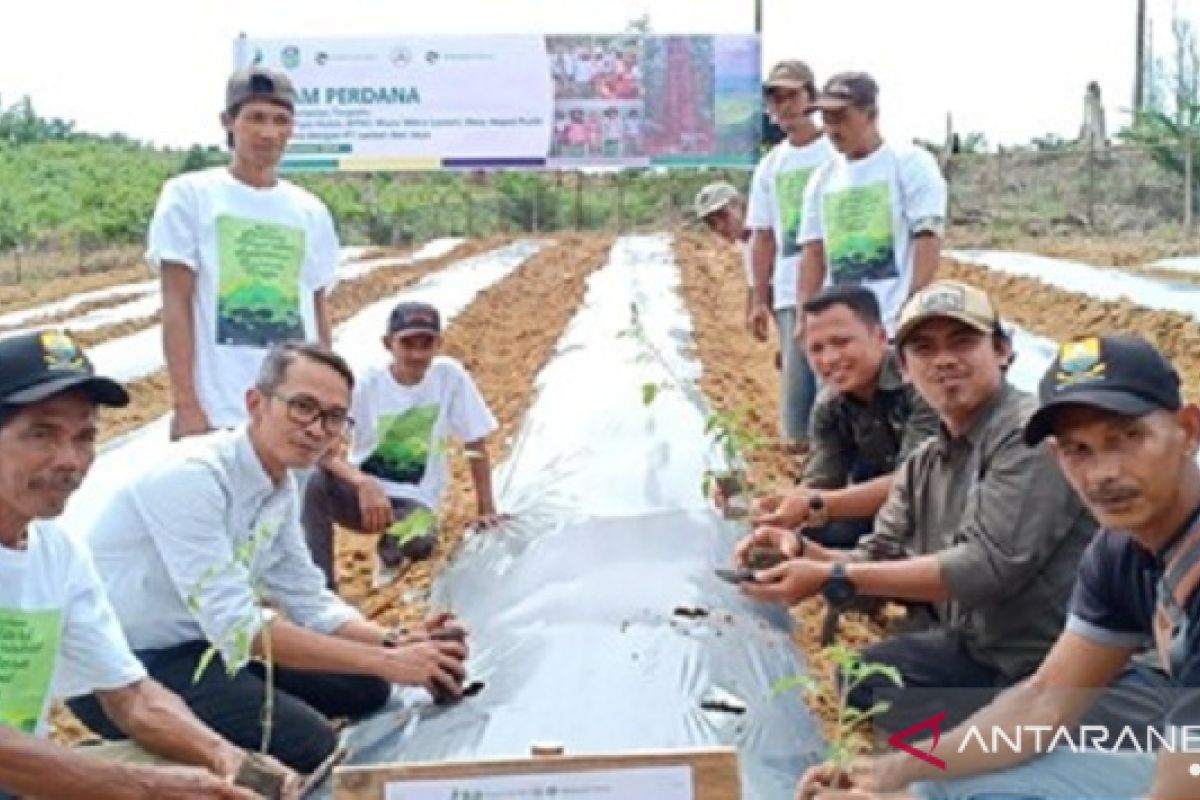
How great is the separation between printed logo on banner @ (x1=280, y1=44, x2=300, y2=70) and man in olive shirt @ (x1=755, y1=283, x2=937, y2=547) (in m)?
23.1

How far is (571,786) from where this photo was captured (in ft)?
7.64

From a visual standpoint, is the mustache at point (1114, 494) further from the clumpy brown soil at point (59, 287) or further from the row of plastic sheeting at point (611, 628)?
the clumpy brown soil at point (59, 287)

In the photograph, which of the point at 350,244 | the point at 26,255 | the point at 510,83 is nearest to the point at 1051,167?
A: the point at 510,83

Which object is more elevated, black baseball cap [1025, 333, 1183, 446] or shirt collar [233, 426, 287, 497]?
black baseball cap [1025, 333, 1183, 446]

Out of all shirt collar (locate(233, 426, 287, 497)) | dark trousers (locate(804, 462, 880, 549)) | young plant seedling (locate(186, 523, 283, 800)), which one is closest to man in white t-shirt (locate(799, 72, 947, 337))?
dark trousers (locate(804, 462, 880, 549))

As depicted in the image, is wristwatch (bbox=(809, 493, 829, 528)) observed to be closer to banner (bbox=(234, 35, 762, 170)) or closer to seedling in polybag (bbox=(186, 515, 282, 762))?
seedling in polybag (bbox=(186, 515, 282, 762))

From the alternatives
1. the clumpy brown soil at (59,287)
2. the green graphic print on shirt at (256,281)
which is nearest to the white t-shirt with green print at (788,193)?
the green graphic print on shirt at (256,281)

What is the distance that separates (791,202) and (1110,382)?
4.16 metres

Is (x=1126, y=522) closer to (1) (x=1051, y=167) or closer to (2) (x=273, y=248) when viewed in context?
(2) (x=273, y=248)

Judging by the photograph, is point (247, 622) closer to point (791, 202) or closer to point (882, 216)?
point (882, 216)

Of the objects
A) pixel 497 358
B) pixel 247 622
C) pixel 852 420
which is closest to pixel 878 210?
pixel 852 420

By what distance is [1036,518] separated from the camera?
3375 mm

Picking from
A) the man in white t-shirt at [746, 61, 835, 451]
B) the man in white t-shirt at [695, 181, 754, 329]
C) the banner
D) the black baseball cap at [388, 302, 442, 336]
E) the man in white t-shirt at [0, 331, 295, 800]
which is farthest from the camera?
the banner

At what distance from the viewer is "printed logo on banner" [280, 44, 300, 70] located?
1048 inches
